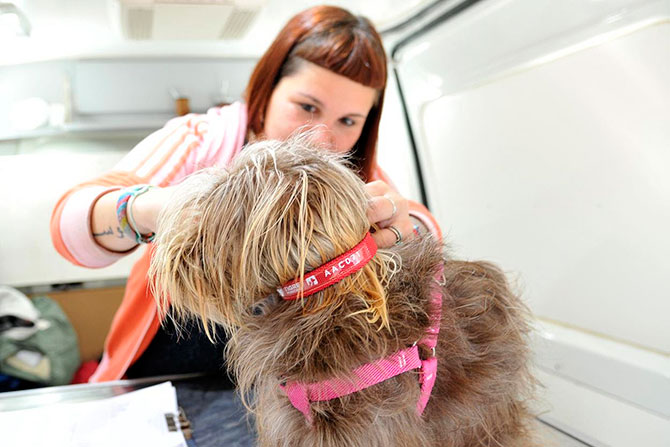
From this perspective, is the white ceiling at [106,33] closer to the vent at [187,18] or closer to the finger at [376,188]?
the vent at [187,18]

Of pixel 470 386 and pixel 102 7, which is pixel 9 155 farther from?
pixel 470 386

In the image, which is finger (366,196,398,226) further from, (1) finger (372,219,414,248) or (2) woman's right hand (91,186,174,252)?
(2) woman's right hand (91,186,174,252)

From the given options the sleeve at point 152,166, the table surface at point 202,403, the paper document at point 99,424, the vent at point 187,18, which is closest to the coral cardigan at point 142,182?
the sleeve at point 152,166

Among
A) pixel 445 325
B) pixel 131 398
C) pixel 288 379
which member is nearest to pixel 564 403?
pixel 445 325

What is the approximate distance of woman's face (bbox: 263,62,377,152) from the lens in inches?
→ 48.6

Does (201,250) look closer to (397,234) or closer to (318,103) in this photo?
(397,234)

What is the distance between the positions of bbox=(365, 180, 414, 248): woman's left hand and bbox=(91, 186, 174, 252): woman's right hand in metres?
0.38

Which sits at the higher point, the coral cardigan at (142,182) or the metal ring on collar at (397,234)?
the metal ring on collar at (397,234)

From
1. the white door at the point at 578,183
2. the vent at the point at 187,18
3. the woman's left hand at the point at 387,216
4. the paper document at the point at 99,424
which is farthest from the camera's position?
the vent at the point at 187,18

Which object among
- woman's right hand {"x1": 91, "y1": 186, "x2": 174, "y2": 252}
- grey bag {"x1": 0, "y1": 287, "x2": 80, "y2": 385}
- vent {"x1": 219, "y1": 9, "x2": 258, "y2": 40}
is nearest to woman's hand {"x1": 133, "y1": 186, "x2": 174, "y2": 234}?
woman's right hand {"x1": 91, "y1": 186, "x2": 174, "y2": 252}

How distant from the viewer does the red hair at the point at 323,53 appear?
1.24 m

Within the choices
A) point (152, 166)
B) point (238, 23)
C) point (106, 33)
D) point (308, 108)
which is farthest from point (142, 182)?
point (106, 33)

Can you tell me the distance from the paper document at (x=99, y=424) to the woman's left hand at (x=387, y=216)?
660 mm

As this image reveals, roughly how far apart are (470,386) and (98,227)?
33.8 inches
